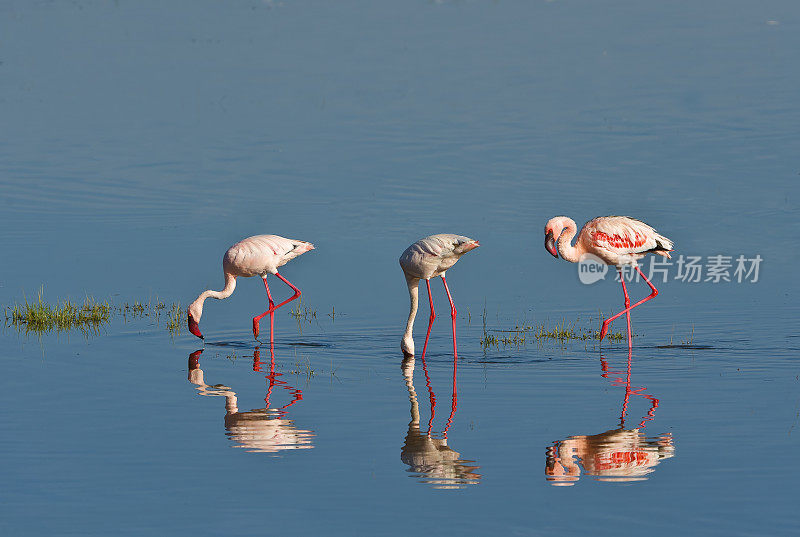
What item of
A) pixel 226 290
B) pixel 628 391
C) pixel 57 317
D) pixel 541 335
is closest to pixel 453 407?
pixel 628 391

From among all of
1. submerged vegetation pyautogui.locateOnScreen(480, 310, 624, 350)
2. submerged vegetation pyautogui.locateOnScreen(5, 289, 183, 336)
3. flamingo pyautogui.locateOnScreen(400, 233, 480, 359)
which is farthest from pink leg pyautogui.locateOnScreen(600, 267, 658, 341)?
submerged vegetation pyautogui.locateOnScreen(5, 289, 183, 336)

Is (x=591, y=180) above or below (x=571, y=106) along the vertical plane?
below

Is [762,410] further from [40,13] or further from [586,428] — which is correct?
[40,13]

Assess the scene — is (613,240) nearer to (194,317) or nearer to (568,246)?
(568,246)

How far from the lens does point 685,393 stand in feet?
35.8

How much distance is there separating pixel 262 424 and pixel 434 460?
5.67ft

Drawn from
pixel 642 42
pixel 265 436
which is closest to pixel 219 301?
pixel 265 436

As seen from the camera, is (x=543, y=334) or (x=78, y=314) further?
(x=78, y=314)

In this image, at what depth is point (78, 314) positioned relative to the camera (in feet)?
46.3

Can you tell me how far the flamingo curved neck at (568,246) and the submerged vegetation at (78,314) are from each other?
414 cm

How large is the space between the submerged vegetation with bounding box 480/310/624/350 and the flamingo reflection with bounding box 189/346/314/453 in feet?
8.15

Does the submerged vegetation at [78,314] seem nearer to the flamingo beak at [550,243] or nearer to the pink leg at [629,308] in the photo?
the flamingo beak at [550,243]

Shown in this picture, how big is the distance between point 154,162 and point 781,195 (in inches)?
389

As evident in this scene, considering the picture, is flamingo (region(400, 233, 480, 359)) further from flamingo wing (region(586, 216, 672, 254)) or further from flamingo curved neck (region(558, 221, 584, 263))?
flamingo wing (region(586, 216, 672, 254))
